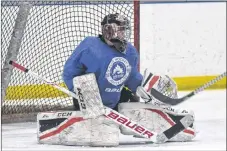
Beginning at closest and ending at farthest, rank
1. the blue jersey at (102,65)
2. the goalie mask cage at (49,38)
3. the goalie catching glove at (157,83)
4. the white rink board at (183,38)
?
the blue jersey at (102,65)
the goalie catching glove at (157,83)
the goalie mask cage at (49,38)
the white rink board at (183,38)

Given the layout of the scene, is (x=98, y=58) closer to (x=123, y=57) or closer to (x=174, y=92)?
(x=123, y=57)

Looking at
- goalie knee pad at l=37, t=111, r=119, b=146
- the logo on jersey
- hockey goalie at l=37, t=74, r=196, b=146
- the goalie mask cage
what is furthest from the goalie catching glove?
the goalie mask cage

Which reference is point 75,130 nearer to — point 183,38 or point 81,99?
point 81,99

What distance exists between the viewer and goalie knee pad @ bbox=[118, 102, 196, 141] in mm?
4262

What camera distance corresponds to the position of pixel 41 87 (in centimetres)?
524

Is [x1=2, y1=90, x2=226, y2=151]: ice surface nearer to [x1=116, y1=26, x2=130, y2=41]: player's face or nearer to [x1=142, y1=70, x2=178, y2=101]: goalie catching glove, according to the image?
[x1=142, y1=70, x2=178, y2=101]: goalie catching glove

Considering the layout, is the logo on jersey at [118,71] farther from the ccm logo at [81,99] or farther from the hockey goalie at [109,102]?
the ccm logo at [81,99]

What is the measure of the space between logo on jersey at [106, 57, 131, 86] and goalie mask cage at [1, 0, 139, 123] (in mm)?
894

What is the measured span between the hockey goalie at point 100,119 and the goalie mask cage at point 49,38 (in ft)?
2.58

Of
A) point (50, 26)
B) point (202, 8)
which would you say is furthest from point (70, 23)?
point (202, 8)

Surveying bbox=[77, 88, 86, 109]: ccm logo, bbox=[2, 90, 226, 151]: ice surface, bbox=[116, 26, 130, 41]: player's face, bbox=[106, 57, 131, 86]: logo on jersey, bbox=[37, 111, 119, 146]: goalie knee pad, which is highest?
bbox=[116, 26, 130, 41]: player's face

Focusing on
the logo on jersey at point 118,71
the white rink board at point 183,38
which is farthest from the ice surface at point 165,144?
the white rink board at point 183,38

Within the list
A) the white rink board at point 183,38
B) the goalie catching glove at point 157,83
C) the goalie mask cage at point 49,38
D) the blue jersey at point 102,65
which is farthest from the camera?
the white rink board at point 183,38

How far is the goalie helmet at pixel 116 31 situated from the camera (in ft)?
13.5
